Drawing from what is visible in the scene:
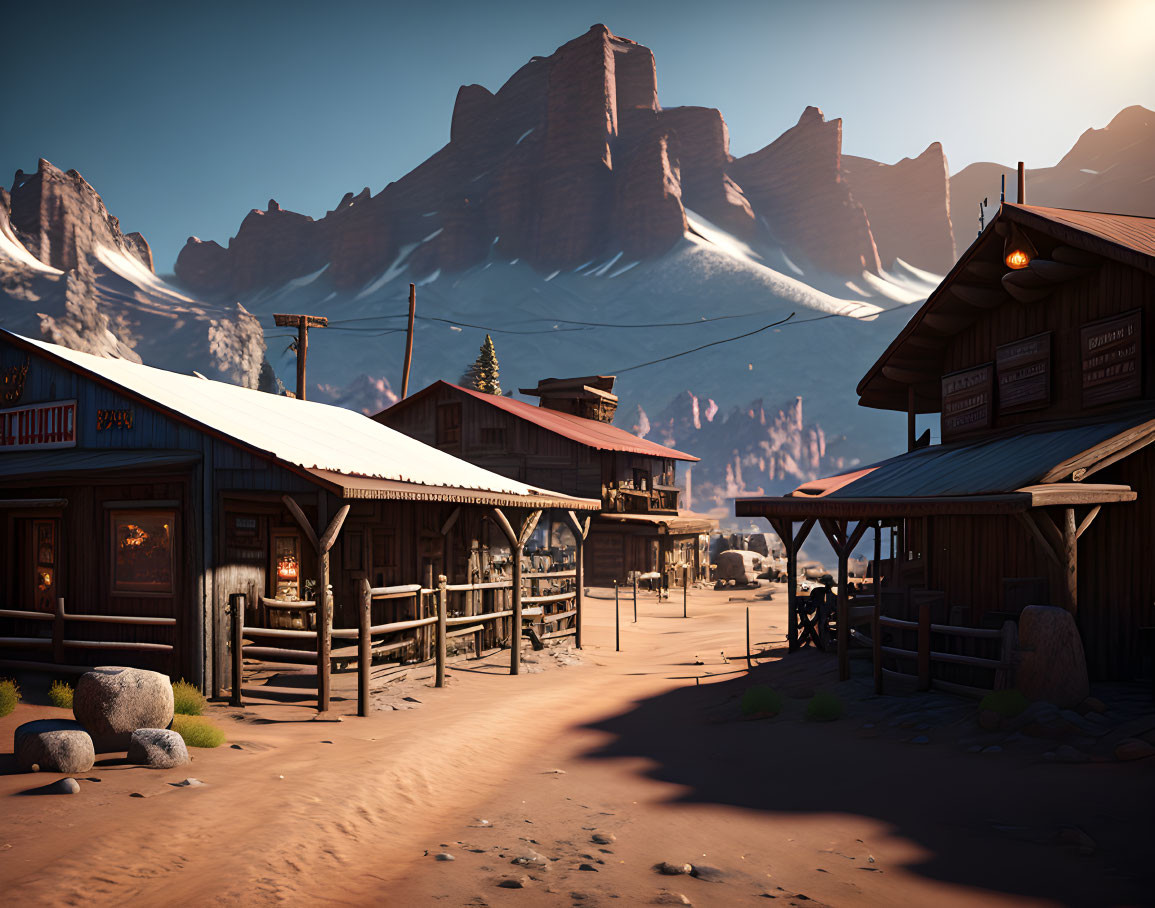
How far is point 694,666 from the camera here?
60.5ft

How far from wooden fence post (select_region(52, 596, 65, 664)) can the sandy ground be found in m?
1.72

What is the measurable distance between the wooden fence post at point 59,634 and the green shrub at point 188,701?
2953mm

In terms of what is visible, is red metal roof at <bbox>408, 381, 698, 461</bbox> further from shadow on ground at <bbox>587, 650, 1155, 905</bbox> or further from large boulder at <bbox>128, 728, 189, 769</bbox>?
large boulder at <bbox>128, 728, 189, 769</bbox>

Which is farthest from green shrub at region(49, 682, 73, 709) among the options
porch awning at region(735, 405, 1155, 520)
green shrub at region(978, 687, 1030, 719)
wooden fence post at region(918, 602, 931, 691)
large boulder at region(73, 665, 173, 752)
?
green shrub at region(978, 687, 1030, 719)

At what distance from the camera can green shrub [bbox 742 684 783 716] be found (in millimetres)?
12688

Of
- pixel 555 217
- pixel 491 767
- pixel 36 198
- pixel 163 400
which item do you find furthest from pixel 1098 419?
pixel 555 217

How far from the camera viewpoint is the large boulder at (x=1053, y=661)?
407 inches

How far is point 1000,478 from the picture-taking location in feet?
39.2

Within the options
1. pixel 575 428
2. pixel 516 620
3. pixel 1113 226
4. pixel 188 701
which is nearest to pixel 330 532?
pixel 188 701

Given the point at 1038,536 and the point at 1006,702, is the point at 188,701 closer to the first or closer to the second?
the point at 1006,702

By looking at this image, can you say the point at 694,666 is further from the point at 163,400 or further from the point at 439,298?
the point at 439,298

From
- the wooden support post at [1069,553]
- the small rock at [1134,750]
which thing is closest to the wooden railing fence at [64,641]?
the small rock at [1134,750]

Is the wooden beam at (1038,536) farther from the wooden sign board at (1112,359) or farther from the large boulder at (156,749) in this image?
the large boulder at (156,749)

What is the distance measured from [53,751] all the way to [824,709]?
377 inches
